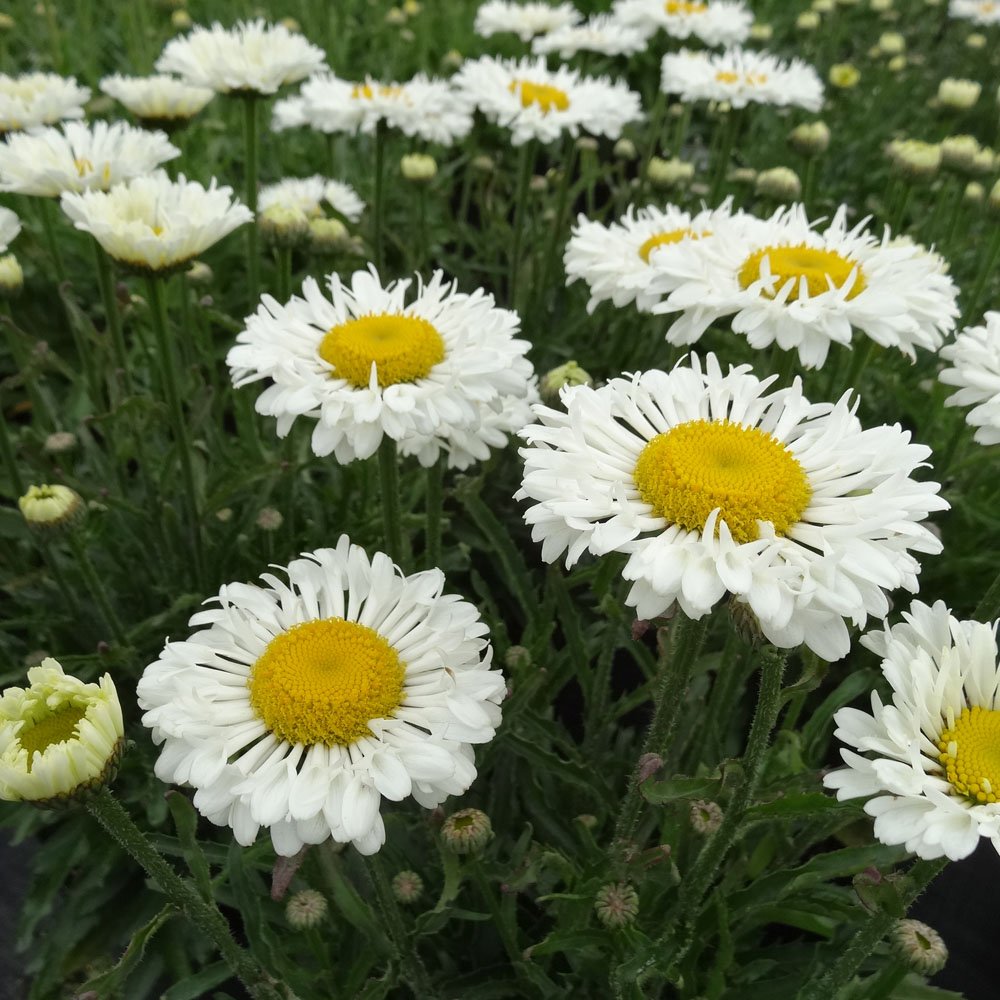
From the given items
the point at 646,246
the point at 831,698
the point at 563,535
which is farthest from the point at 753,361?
the point at 563,535

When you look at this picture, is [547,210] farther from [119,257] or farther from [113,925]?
[113,925]

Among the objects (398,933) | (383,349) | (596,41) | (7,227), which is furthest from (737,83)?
(398,933)

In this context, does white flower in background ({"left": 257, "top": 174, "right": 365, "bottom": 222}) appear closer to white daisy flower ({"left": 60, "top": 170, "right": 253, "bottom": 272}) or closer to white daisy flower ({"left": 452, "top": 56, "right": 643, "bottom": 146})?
A: white daisy flower ({"left": 452, "top": 56, "right": 643, "bottom": 146})

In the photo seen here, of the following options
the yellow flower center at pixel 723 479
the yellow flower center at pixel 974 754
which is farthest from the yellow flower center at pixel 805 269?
the yellow flower center at pixel 974 754

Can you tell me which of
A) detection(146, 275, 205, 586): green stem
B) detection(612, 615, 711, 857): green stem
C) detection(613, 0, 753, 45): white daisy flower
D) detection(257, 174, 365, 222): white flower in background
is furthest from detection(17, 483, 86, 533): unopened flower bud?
detection(613, 0, 753, 45): white daisy flower

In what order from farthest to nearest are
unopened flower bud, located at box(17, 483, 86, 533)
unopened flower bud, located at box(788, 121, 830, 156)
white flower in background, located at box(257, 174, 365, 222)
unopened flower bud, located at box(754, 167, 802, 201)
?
white flower in background, located at box(257, 174, 365, 222) → unopened flower bud, located at box(788, 121, 830, 156) → unopened flower bud, located at box(754, 167, 802, 201) → unopened flower bud, located at box(17, 483, 86, 533)
